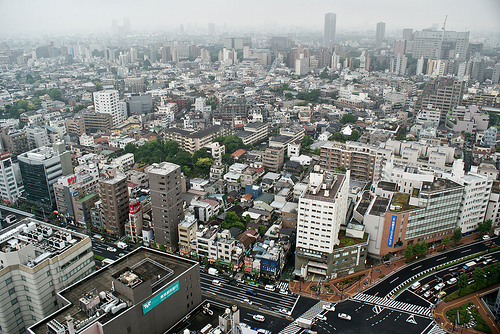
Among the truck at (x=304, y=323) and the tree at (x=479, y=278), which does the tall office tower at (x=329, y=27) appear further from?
the truck at (x=304, y=323)

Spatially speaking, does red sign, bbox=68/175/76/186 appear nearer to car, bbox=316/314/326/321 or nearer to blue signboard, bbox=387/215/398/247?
car, bbox=316/314/326/321

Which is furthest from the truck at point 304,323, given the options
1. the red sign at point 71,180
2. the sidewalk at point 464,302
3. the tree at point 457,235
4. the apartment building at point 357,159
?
the red sign at point 71,180

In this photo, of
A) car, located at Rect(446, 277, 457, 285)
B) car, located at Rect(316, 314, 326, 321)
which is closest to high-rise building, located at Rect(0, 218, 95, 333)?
car, located at Rect(316, 314, 326, 321)

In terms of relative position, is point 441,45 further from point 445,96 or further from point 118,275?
point 118,275

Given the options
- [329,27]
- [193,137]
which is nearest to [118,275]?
[193,137]

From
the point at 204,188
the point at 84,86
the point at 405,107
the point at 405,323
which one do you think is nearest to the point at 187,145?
the point at 204,188

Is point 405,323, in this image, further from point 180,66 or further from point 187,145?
point 180,66
